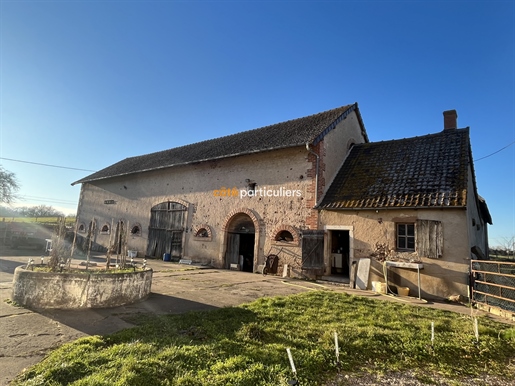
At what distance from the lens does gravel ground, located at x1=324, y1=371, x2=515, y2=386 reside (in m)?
3.37

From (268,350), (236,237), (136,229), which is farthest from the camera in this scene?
(136,229)

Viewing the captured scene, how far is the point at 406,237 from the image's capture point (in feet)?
32.6

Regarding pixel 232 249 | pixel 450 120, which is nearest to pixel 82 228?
pixel 232 249

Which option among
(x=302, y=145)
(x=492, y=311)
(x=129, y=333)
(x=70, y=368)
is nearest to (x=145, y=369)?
(x=70, y=368)

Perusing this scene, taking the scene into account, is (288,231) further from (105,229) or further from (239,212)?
(105,229)

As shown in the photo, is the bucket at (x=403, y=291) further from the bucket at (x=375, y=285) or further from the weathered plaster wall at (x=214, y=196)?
the weathered plaster wall at (x=214, y=196)

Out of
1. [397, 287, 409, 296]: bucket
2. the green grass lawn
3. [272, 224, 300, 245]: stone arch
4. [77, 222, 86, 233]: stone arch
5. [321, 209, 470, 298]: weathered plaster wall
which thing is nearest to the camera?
the green grass lawn

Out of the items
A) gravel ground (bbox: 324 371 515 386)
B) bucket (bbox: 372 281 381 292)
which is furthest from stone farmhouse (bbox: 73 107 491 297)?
gravel ground (bbox: 324 371 515 386)

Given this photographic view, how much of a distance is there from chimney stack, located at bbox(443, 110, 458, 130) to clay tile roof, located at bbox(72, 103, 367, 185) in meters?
4.23

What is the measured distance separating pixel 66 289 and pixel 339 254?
1013cm

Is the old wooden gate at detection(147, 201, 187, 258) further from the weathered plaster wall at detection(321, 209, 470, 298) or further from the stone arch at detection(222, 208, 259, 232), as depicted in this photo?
the weathered plaster wall at detection(321, 209, 470, 298)

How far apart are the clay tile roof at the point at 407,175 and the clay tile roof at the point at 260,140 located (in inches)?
93.5

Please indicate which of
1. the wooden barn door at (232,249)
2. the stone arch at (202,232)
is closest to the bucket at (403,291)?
the wooden barn door at (232,249)

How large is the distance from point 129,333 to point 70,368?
1.19m
